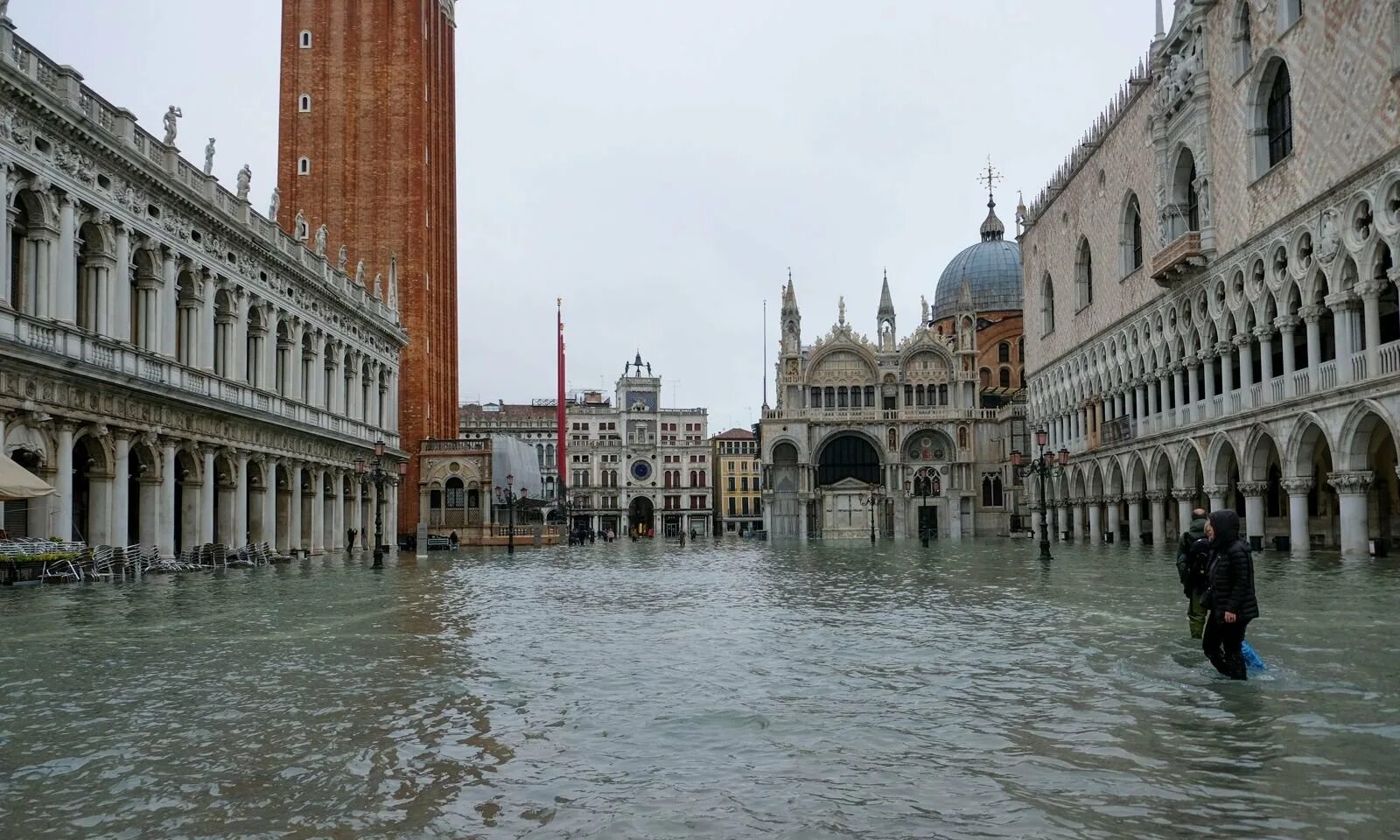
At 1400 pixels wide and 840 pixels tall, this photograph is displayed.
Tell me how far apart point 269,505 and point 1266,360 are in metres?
31.7

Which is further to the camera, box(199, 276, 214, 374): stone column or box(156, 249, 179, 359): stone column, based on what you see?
box(199, 276, 214, 374): stone column

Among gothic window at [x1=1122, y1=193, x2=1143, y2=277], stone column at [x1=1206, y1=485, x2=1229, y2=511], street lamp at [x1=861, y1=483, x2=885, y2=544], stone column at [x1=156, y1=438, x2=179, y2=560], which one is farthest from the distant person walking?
street lamp at [x1=861, y1=483, x2=885, y2=544]

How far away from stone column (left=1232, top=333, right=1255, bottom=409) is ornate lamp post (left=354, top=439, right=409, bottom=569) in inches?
1037

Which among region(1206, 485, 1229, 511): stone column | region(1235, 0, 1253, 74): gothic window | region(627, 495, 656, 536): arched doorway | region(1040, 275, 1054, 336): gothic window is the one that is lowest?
region(627, 495, 656, 536): arched doorway

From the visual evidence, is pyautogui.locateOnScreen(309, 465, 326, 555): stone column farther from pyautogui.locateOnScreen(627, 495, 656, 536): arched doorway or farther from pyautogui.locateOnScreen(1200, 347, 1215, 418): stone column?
pyautogui.locateOnScreen(627, 495, 656, 536): arched doorway

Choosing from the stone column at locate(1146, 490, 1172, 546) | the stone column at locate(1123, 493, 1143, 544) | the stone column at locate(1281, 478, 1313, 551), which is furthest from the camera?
the stone column at locate(1123, 493, 1143, 544)

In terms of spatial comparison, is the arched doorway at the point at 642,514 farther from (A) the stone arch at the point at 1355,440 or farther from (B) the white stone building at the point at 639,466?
(A) the stone arch at the point at 1355,440

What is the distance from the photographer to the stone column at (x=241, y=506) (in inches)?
1411

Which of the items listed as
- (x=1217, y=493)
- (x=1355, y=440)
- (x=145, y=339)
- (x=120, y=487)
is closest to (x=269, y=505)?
(x=145, y=339)

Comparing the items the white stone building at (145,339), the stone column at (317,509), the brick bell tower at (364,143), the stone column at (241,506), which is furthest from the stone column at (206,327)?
the brick bell tower at (364,143)

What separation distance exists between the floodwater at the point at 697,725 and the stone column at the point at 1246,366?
22199 millimetres

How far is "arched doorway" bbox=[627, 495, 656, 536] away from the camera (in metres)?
122

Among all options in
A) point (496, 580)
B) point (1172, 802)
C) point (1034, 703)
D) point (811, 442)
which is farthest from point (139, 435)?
point (811, 442)

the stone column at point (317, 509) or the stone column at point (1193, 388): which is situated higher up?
the stone column at point (1193, 388)
